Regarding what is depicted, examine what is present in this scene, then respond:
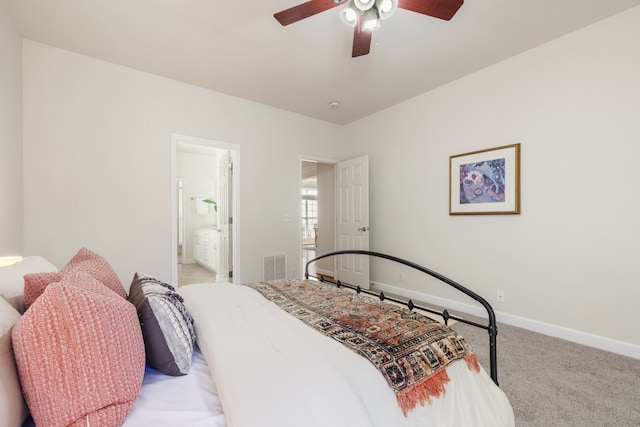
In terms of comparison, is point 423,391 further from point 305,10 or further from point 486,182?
point 486,182

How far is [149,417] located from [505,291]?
11.0 ft

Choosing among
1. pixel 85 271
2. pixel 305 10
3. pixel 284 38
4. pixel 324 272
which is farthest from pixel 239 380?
pixel 324 272

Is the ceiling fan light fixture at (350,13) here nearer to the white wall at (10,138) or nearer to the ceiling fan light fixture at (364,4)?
the ceiling fan light fixture at (364,4)

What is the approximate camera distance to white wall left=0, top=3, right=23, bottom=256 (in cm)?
215

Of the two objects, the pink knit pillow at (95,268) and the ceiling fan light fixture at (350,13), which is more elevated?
the ceiling fan light fixture at (350,13)

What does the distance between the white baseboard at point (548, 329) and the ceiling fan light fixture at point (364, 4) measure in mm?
3164

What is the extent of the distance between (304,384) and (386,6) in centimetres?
212

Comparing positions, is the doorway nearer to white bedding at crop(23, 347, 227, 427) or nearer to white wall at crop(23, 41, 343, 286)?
white wall at crop(23, 41, 343, 286)

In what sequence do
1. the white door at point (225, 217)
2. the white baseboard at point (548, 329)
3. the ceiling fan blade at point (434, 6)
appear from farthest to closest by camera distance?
the white door at point (225, 217), the white baseboard at point (548, 329), the ceiling fan blade at point (434, 6)

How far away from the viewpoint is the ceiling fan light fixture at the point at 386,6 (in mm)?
1738

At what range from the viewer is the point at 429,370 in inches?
42.7

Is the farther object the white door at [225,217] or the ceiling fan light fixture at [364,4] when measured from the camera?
the white door at [225,217]

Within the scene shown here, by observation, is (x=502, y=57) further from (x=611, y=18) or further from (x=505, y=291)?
(x=505, y=291)

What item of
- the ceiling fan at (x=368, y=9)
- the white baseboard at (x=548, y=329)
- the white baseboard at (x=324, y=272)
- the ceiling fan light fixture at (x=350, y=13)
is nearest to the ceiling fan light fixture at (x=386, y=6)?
the ceiling fan at (x=368, y=9)
